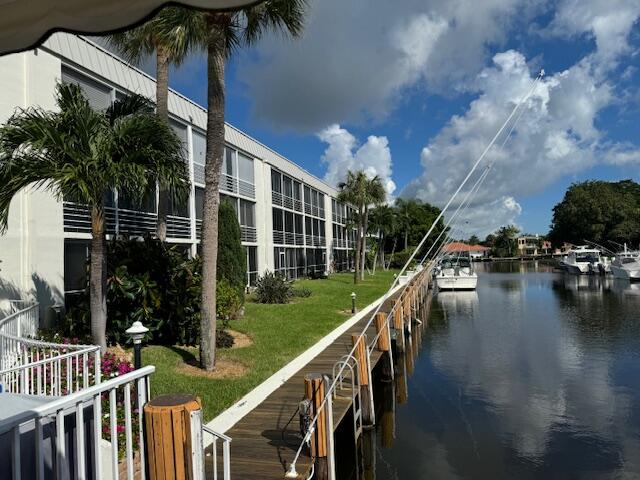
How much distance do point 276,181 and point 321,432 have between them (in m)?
27.6

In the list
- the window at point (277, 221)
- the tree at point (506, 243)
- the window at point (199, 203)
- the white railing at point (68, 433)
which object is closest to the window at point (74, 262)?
the window at point (199, 203)

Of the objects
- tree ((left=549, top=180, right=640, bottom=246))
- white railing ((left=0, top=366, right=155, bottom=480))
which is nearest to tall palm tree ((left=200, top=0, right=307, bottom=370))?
white railing ((left=0, top=366, right=155, bottom=480))

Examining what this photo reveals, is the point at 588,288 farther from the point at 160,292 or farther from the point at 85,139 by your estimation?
the point at 85,139

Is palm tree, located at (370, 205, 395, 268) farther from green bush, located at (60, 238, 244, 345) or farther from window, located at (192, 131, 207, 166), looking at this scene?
green bush, located at (60, 238, 244, 345)

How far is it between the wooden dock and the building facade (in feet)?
14.6

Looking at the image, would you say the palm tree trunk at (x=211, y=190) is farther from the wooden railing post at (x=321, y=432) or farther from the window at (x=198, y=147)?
the window at (x=198, y=147)

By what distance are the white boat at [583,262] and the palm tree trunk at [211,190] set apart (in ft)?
195

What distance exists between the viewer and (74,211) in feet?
44.6

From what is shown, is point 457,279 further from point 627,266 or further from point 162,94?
point 162,94

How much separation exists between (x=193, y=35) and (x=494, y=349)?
14656 mm

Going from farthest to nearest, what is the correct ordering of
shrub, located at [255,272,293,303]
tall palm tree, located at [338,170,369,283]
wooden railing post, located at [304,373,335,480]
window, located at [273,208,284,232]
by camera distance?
tall palm tree, located at [338,170,369,283] → window, located at [273,208,284,232] → shrub, located at [255,272,293,303] → wooden railing post, located at [304,373,335,480]

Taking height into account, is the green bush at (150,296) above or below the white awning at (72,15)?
below

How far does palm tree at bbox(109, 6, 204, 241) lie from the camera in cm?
1005

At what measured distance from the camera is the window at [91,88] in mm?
13810
